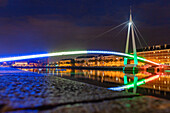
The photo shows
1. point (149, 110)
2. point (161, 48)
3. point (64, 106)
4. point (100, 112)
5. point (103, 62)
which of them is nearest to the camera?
point (100, 112)

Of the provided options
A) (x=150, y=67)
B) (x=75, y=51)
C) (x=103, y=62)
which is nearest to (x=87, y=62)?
(x=103, y=62)

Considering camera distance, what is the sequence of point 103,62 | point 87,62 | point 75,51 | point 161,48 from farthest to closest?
point 87,62 < point 103,62 < point 161,48 < point 75,51

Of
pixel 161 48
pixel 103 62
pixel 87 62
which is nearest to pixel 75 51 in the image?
pixel 161 48

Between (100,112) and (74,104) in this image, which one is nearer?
(100,112)

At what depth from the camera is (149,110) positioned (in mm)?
6047

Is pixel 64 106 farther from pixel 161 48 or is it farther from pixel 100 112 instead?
pixel 161 48

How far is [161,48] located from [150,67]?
56048 mm

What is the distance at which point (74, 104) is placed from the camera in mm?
→ 6855

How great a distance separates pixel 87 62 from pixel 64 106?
521 ft

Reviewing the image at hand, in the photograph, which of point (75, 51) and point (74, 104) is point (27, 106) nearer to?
point (74, 104)

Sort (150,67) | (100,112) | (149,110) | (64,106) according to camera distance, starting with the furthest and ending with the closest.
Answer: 1. (150,67)
2. (64,106)
3. (149,110)
4. (100,112)

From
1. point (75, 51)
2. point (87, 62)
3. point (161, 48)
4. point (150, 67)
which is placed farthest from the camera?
point (87, 62)

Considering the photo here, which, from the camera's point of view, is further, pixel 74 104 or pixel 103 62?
pixel 103 62

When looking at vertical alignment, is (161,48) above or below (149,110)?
above
